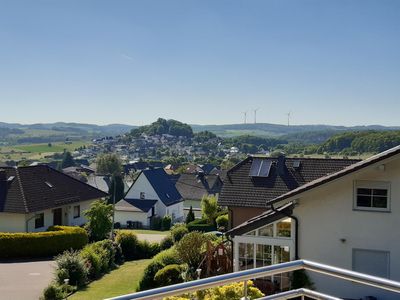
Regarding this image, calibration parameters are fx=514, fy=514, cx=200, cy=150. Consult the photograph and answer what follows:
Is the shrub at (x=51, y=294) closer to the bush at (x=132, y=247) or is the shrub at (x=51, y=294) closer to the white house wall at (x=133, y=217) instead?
the bush at (x=132, y=247)

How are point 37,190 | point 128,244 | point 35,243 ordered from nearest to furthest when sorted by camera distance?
point 35,243 < point 128,244 < point 37,190

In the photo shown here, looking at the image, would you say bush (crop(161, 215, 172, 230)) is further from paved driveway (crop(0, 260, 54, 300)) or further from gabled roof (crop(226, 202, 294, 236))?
gabled roof (crop(226, 202, 294, 236))

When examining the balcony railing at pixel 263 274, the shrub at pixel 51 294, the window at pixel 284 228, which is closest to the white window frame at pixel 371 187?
the window at pixel 284 228

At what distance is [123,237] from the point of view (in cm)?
3162

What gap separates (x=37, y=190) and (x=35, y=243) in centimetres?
669

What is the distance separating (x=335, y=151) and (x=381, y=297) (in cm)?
14517

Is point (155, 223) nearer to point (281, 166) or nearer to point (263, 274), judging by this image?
point (281, 166)

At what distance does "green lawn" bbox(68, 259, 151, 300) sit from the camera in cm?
2133

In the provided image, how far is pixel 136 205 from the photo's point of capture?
190 ft

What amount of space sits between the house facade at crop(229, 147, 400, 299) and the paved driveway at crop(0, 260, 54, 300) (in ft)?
33.6

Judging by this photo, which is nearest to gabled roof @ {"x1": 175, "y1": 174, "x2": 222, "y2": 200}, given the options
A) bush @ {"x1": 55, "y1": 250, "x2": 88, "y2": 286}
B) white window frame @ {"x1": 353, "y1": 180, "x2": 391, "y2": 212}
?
bush @ {"x1": 55, "y1": 250, "x2": 88, "y2": 286}

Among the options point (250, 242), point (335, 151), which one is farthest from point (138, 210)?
point (335, 151)

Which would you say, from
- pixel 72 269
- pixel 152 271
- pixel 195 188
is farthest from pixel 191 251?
pixel 195 188

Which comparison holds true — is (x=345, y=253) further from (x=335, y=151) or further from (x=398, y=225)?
(x=335, y=151)
